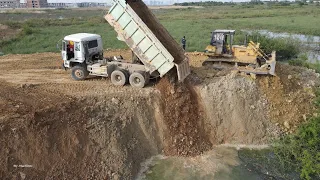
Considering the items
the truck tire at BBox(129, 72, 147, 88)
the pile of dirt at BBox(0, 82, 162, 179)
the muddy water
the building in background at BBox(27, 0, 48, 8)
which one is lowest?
the muddy water

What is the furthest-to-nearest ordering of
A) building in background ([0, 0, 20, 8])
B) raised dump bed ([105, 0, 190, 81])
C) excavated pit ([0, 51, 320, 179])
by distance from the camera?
building in background ([0, 0, 20, 8]) < raised dump bed ([105, 0, 190, 81]) < excavated pit ([0, 51, 320, 179])

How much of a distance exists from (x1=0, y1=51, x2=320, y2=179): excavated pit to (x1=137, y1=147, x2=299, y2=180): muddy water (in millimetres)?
458

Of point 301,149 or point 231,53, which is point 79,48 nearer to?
point 231,53

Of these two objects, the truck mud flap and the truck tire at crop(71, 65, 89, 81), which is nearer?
the truck mud flap

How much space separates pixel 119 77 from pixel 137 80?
0.96 meters

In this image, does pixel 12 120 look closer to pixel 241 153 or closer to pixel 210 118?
pixel 210 118

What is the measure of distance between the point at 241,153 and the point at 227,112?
1929mm

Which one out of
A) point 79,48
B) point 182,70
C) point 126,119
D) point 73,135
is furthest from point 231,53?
point 73,135

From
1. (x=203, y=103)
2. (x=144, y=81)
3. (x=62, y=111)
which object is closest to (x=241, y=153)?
(x=203, y=103)

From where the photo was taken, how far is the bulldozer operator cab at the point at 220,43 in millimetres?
17109

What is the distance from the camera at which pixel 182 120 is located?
1286cm

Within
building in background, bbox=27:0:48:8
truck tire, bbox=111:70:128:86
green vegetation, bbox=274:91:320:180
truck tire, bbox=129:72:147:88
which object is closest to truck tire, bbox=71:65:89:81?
truck tire, bbox=111:70:128:86

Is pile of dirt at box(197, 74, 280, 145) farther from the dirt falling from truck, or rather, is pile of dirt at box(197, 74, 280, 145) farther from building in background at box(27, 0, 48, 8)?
building in background at box(27, 0, 48, 8)

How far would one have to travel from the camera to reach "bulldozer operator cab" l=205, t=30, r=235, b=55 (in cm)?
1711
